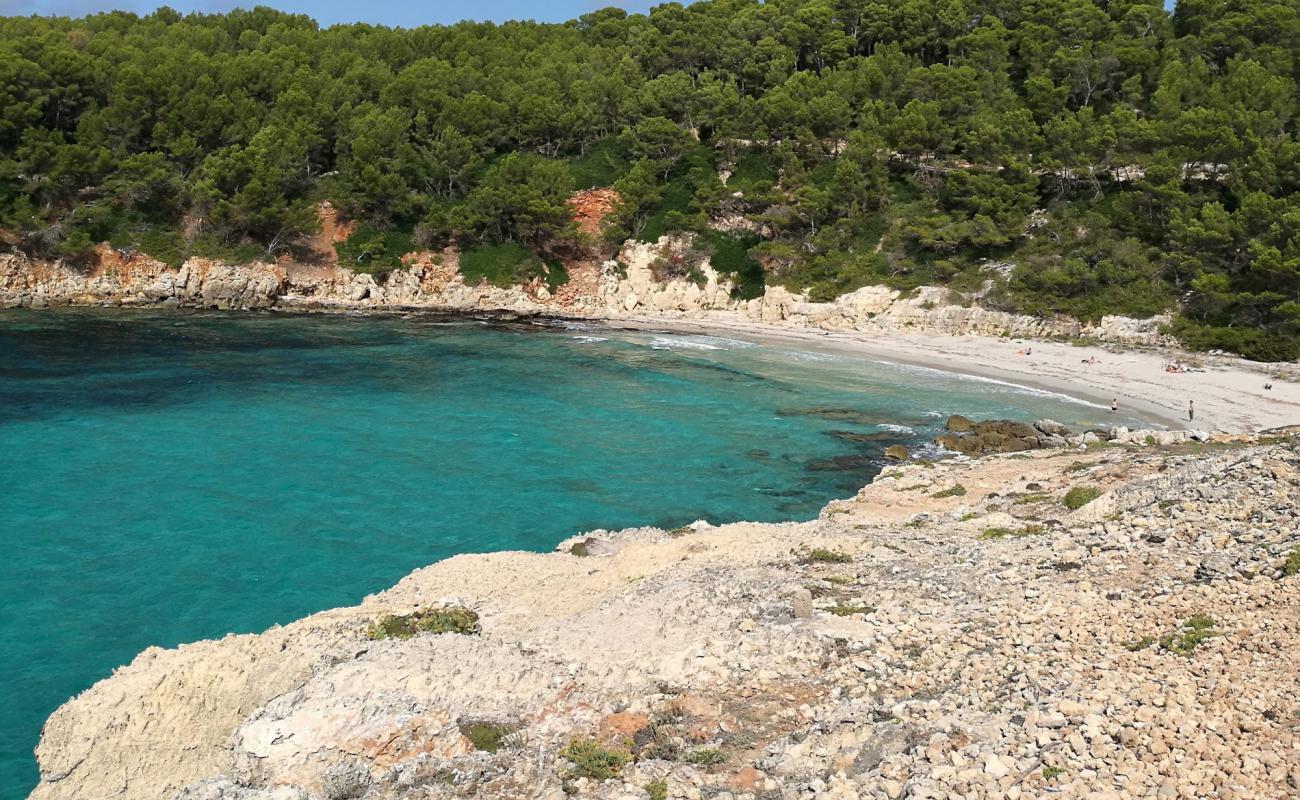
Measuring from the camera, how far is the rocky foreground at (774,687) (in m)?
12.4

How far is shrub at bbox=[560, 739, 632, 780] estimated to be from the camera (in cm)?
1313

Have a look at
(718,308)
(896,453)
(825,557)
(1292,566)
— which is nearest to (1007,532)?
(825,557)

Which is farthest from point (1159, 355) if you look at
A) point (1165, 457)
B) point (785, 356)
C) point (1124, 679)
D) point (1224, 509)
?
point (1124, 679)

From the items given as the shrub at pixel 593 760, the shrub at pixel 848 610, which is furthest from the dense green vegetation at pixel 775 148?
the shrub at pixel 593 760

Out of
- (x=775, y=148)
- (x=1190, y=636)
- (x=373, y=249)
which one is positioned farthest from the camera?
(x=775, y=148)

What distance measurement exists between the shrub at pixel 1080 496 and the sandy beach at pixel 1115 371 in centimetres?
2054

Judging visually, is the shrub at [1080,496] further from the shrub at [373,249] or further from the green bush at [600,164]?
the green bush at [600,164]

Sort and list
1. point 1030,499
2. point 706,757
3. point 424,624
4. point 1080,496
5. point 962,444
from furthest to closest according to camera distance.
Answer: point 962,444 < point 1030,499 < point 1080,496 < point 424,624 < point 706,757

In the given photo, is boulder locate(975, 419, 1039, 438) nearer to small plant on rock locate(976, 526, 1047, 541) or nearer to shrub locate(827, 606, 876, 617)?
small plant on rock locate(976, 526, 1047, 541)

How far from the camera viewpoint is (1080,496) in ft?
83.5

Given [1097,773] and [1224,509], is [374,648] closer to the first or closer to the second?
[1097,773]

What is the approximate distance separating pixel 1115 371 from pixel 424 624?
1982 inches

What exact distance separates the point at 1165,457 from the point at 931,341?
36.5 metres

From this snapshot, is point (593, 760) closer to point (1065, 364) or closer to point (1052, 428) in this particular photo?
point (1052, 428)
